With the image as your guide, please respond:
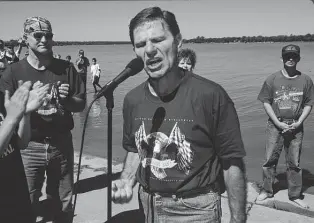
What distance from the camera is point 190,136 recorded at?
6.88 feet

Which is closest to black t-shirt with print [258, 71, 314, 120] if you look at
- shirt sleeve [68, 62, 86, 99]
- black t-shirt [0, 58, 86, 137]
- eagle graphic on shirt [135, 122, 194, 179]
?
shirt sleeve [68, 62, 86, 99]

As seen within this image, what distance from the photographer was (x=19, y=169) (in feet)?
8.24

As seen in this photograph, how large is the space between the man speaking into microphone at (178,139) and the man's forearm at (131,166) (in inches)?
3.9

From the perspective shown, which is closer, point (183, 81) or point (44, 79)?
point (183, 81)

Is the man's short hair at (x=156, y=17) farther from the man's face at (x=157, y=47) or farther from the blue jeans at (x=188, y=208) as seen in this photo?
the blue jeans at (x=188, y=208)

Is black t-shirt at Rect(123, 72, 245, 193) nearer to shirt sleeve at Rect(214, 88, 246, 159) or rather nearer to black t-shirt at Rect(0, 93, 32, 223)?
shirt sleeve at Rect(214, 88, 246, 159)

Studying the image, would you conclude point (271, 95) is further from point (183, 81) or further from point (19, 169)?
point (19, 169)

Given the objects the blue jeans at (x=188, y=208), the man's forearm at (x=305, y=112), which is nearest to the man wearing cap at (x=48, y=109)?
the blue jeans at (x=188, y=208)

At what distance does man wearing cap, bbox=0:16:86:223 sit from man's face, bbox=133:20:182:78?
1.43m

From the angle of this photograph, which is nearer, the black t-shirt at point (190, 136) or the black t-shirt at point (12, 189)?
the black t-shirt at point (190, 136)

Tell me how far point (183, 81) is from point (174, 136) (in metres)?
0.34

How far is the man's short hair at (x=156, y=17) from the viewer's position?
7.25ft

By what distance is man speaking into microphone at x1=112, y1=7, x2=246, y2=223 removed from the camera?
209 cm

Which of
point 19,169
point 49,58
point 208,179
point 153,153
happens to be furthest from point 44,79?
point 208,179
